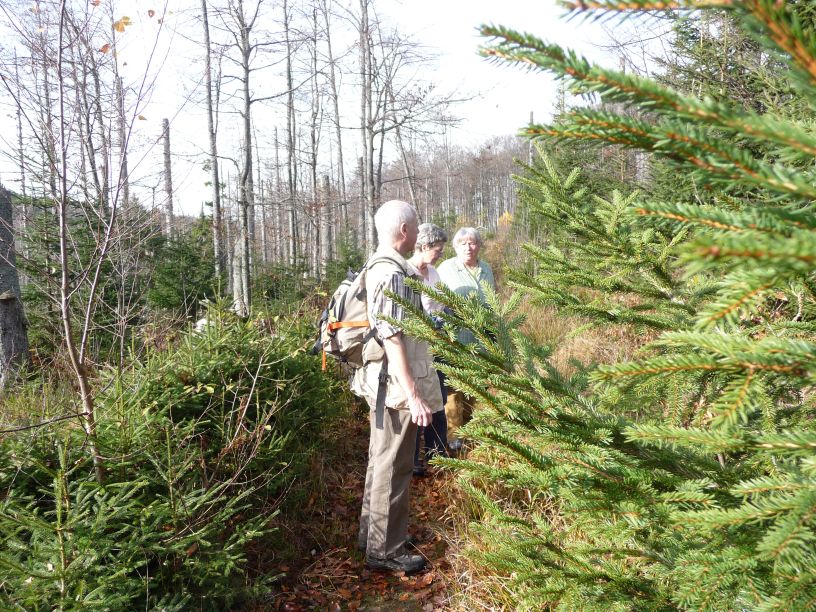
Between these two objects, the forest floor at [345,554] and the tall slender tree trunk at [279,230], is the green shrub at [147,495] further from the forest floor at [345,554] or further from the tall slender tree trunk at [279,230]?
the tall slender tree trunk at [279,230]

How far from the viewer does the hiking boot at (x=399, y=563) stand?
10.0 feet

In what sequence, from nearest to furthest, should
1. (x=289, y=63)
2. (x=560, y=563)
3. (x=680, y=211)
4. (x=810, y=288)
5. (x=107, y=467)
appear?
(x=680, y=211) → (x=560, y=563) → (x=810, y=288) → (x=107, y=467) → (x=289, y=63)

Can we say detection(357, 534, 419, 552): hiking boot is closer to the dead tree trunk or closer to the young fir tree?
the young fir tree

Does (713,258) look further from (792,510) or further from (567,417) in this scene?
(567,417)

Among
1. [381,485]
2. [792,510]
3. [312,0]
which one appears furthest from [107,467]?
[312,0]

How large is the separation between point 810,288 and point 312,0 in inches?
623

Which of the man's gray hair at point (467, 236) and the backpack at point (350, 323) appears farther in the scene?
the man's gray hair at point (467, 236)

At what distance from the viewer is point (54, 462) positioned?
88.4 inches

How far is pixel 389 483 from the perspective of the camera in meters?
2.92

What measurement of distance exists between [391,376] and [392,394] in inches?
4.1

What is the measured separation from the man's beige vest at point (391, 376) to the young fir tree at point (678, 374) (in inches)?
33.2

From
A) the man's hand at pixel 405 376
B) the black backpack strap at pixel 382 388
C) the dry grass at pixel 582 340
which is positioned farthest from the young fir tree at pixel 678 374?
the dry grass at pixel 582 340

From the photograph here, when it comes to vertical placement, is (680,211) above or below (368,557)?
above

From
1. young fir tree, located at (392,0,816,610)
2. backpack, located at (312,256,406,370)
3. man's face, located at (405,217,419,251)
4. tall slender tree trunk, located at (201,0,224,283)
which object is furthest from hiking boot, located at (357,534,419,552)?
tall slender tree trunk, located at (201,0,224,283)
